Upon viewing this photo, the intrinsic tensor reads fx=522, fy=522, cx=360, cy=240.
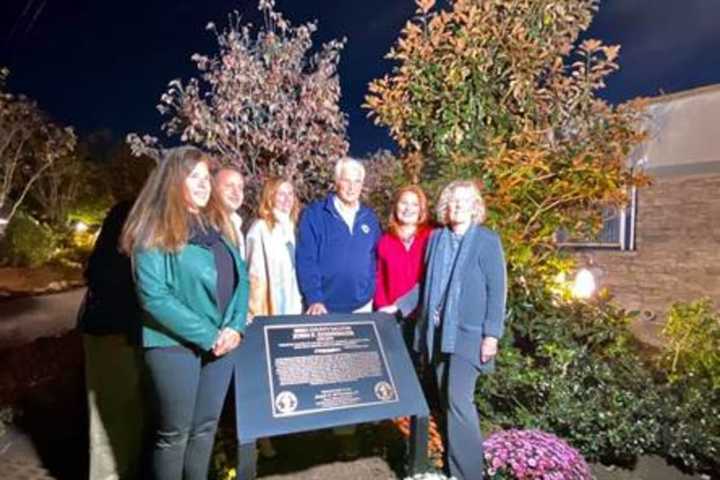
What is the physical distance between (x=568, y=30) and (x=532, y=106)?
0.78 m

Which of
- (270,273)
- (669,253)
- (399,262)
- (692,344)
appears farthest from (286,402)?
(669,253)

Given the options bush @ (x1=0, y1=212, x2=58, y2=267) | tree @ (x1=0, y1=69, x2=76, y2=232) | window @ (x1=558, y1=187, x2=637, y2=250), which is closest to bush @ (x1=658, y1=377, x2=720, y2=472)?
window @ (x1=558, y1=187, x2=637, y2=250)

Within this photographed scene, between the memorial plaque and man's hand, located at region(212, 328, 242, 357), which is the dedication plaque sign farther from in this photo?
man's hand, located at region(212, 328, 242, 357)

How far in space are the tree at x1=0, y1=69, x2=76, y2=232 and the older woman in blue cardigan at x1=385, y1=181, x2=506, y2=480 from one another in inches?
905

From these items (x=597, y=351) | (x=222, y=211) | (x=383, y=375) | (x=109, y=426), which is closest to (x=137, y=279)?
(x=222, y=211)

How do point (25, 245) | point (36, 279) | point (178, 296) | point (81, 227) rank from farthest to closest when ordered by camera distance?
point (81, 227)
point (25, 245)
point (36, 279)
point (178, 296)

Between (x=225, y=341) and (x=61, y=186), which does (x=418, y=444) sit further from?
(x=61, y=186)

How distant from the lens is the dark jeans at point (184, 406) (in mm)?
2621

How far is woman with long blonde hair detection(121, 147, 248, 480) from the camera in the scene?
2580 millimetres

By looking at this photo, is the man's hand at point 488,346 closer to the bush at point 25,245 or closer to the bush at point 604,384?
the bush at point 604,384

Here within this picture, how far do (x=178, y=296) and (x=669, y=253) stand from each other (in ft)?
28.3

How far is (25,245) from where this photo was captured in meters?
19.0

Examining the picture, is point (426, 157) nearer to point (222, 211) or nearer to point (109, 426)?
point (222, 211)

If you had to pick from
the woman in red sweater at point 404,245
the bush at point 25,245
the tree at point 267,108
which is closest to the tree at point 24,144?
the bush at point 25,245
